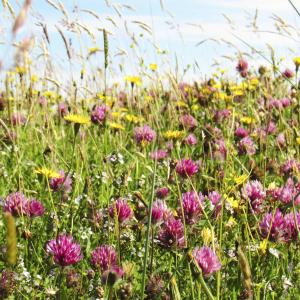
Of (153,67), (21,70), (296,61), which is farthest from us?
(153,67)

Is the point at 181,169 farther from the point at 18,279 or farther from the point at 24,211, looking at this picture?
the point at 18,279

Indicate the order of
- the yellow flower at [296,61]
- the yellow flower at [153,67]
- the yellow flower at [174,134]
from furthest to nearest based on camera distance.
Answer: the yellow flower at [153,67] < the yellow flower at [296,61] < the yellow flower at [174,134]

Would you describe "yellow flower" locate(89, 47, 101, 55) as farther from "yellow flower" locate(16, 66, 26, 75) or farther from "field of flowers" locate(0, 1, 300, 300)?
"field of flowers" locate(0, 1, 300, 300)

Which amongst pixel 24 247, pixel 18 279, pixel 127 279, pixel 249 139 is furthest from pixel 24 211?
pixel 249 139

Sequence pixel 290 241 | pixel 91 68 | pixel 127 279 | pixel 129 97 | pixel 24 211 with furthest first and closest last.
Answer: pixel 129 97 < pixel 91 68 < pixel 24 211 < pixel 290 241 < pixel 127 279

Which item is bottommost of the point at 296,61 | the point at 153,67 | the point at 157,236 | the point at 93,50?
the point at 153,67

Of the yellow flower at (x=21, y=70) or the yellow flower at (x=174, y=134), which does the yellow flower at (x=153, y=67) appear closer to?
the yellow flower at (x=21, y=70)

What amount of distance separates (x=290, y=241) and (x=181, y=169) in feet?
1.74

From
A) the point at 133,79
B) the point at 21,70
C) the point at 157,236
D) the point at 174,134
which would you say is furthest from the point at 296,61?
the point at 157,236

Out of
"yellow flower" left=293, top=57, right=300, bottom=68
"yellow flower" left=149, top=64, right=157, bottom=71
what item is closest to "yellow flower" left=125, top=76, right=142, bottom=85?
"yellow flower" left=149, top=64, right=157, bottom=71

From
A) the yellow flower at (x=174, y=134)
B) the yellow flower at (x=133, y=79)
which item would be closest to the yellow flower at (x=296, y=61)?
the yellow flower at (x=133, y=79)

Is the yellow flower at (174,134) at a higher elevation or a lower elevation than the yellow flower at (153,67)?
higher

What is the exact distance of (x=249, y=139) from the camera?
2.91 metres

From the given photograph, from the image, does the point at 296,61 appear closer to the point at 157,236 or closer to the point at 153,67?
the point at 153,67
